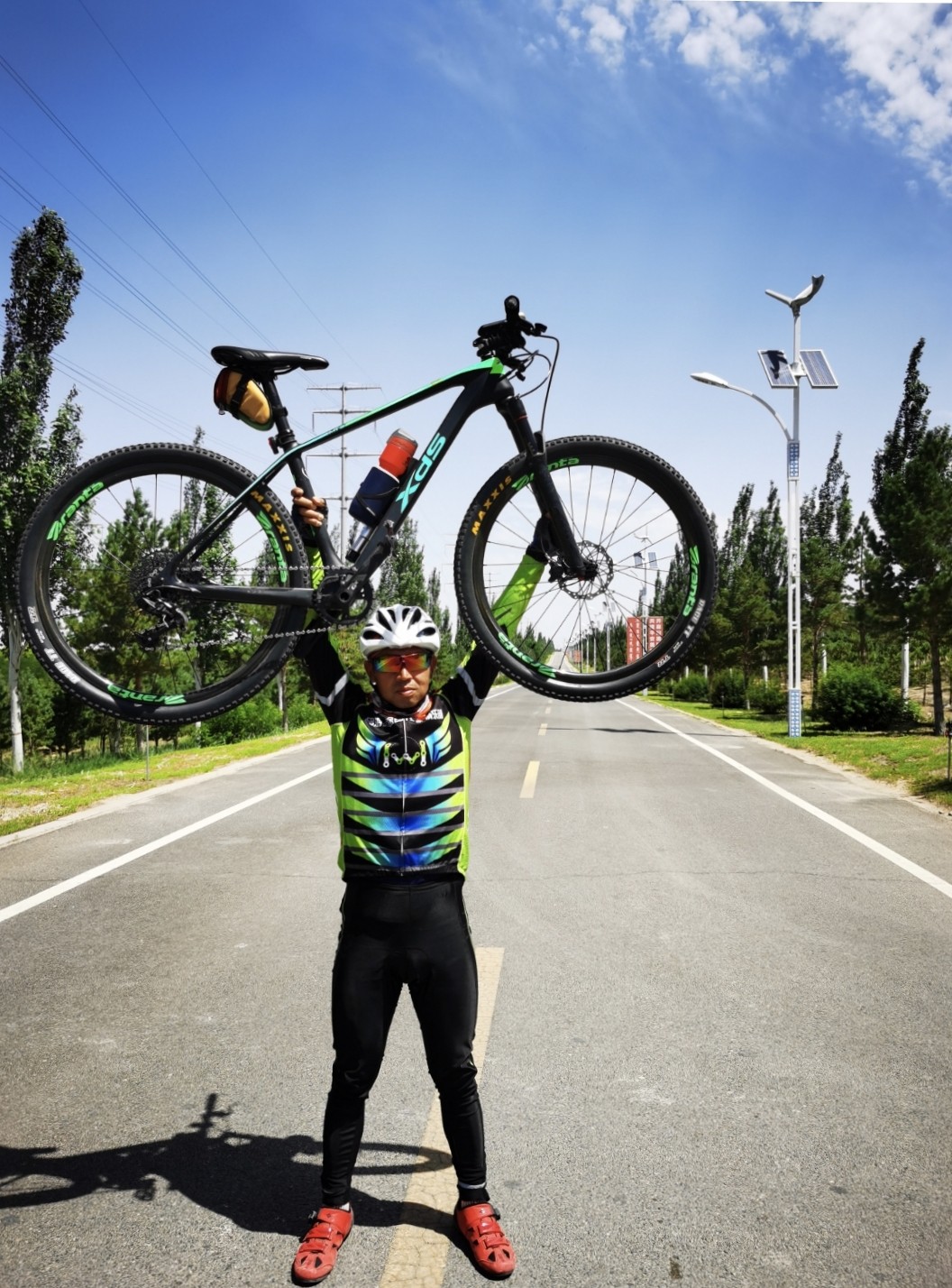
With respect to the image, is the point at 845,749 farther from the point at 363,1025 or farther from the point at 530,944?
the point at 363,1025

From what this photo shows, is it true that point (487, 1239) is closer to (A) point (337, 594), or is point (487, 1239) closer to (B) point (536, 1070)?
(B) point (536, 1070)

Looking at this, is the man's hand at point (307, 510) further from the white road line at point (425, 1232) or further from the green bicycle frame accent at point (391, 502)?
the white road line at point (425, 1232)

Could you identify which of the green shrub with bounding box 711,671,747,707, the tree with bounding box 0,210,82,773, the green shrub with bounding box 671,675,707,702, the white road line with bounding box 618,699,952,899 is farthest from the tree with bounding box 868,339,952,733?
the green shrub with bounding box 671,675,707,702

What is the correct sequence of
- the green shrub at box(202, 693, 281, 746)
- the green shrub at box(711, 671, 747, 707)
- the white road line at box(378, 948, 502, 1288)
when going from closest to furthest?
the white road line at box(378, 948, 502, 1288), the green shrub at box(202, 693, 281, 746), the green shrub at box(711, 671, 747, 707)

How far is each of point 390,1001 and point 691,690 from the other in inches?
2314

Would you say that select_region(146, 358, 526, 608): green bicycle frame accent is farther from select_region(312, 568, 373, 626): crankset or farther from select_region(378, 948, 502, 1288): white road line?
select_region(378, 948, 502, 1288): white road line

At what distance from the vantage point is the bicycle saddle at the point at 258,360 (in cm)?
374

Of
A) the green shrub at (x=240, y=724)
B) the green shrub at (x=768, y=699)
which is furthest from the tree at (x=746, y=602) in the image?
the green shrub at (x=240, y=724)

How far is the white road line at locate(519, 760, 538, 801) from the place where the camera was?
52.2 ft

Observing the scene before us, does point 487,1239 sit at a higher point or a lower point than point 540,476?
lower

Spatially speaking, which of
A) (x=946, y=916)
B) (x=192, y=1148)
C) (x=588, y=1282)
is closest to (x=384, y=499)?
(x=588, y=1282)

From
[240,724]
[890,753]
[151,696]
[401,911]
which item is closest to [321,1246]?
[401,911]

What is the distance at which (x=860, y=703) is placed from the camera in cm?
2795

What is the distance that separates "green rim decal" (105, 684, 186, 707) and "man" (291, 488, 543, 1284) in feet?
2.05
